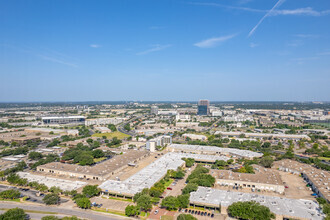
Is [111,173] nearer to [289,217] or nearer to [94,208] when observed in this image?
[94,208]

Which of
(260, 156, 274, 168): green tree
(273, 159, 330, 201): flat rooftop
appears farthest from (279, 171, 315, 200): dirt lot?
(260, 156, 274, 168): green tree

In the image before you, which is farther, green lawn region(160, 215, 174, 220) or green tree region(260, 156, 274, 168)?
green tree region(260, 156, 274, 168)

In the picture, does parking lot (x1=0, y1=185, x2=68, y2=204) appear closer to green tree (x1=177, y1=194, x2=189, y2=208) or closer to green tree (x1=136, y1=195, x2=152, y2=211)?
green tree (x1=136, y1=195, x2=152, y2=211)

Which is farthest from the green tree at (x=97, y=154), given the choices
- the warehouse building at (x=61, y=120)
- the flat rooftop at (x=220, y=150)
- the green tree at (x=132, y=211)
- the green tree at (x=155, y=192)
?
the warehouse building at (x=61, y=120)

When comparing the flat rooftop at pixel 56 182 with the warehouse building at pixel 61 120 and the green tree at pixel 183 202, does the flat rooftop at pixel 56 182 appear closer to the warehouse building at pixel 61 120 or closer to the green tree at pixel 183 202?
the green tree at pixel 183 202

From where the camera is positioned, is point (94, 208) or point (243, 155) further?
point (243, 155)

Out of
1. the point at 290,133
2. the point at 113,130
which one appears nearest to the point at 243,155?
the point at 290,133
